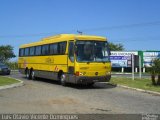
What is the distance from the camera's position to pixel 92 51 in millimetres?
23562

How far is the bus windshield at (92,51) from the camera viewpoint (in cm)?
2325

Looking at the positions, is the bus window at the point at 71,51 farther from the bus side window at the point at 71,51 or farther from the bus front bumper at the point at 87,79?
the bus front bumper at the point at 87,79

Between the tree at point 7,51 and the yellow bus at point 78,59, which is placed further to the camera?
the tree at point 7,51

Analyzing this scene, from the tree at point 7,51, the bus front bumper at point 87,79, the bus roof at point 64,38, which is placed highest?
the tree at point 7,51

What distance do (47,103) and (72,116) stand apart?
143 inches

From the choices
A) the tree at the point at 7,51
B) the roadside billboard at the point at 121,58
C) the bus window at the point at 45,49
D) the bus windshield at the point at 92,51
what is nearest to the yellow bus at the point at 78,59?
the bus windshield at the point at 92,51

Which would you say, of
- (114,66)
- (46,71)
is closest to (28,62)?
(46,71)

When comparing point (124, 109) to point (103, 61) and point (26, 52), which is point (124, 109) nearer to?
point (103, 61)

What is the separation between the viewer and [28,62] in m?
33.7

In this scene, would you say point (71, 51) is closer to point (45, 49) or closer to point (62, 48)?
point (62, 48)

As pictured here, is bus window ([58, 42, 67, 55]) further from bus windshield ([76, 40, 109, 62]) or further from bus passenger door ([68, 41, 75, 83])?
bus windshield ([76, 40, 109, 62])

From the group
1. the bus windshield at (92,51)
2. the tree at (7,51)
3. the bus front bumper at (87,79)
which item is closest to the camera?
the bus front bumper at (87,79)

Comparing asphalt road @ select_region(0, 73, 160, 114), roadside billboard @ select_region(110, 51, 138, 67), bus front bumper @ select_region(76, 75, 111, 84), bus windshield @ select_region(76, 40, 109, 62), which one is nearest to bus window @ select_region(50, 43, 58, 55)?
bus windshield @ select_region(76, 40, 109, 62)

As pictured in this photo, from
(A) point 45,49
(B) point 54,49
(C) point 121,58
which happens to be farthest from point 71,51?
(C) point 121,58
